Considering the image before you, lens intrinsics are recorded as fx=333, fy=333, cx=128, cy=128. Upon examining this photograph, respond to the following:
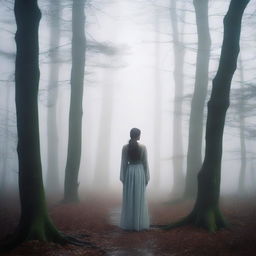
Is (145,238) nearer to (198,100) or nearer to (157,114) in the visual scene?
(198,100)

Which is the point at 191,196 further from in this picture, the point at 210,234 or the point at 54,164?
the point at 54,164

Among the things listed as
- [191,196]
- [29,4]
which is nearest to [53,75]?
[191,196]

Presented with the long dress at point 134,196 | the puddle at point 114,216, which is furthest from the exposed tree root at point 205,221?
the puddle at point 114,216

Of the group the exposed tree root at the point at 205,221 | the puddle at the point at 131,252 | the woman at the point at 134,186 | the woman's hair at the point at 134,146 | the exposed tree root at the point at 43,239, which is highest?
the woman's hair at the point at 134,146

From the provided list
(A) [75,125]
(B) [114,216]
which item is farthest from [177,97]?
(B) [114,216]

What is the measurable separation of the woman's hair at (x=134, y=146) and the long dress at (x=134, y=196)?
0.11 m

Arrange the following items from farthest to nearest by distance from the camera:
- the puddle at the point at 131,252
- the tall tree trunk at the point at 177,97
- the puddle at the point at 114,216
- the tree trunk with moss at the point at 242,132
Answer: the tree trunk with moss at the point at 242,132, the tall tree trunk at the point at 177,97, the puddle at the point at 114,216, the puddle at the point at 131,252

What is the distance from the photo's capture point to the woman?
29.4 feet

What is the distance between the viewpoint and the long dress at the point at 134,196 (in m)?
8.95

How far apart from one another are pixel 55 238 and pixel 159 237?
2547 millimetres

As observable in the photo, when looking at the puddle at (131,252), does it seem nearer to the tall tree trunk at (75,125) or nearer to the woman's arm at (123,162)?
the woman's arm at (123,162)

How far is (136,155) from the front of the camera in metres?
9.03

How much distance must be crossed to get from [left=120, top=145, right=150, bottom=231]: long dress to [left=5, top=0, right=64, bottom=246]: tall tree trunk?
6.97 ft

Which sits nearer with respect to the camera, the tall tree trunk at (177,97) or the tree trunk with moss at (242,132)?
the tall tree trunk at (177,97)
